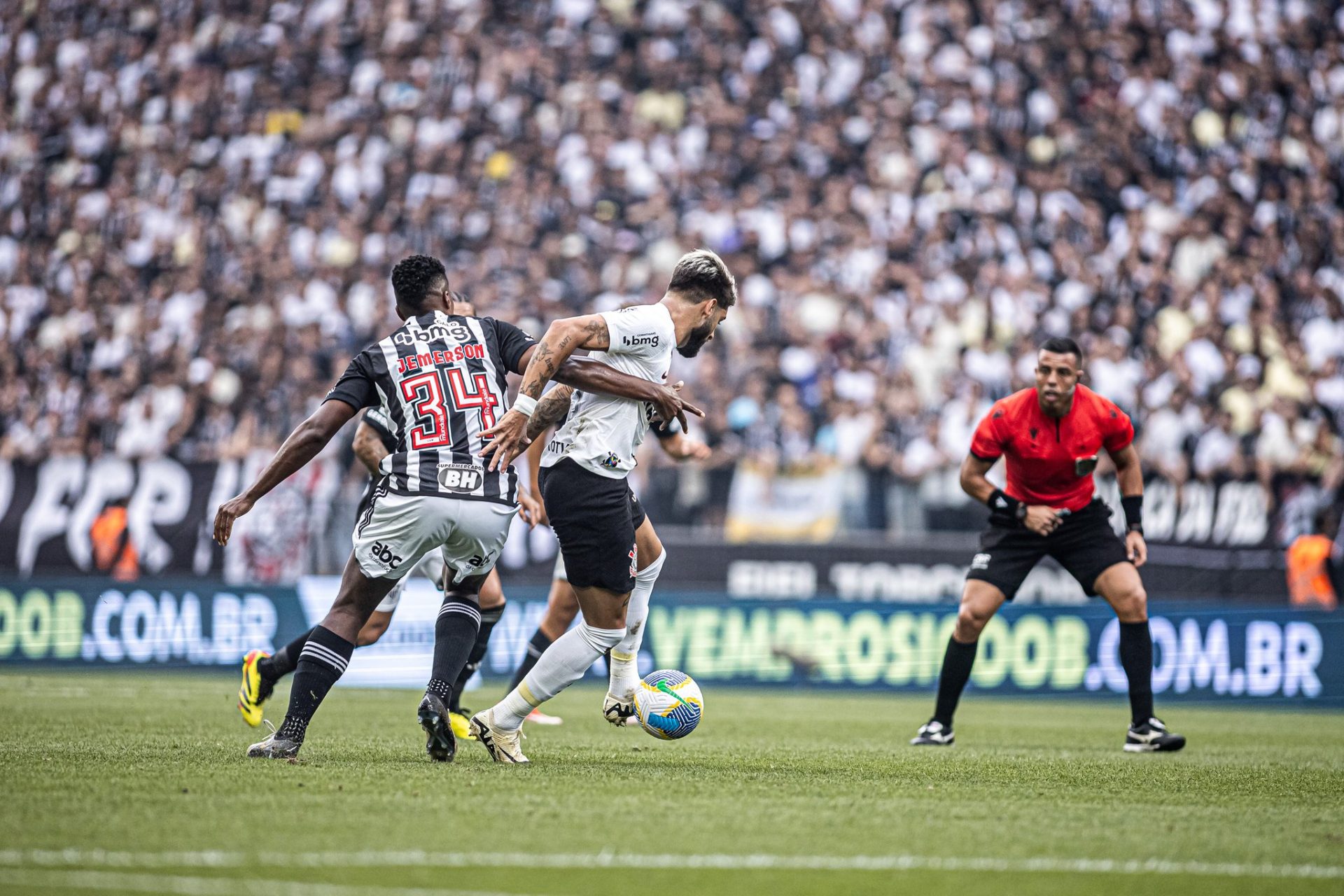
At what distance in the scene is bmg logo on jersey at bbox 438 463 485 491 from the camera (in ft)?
22.4

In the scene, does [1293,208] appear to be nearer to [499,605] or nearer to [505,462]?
[499,605]

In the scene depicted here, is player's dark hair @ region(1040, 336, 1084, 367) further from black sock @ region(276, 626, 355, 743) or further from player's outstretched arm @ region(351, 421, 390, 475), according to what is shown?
black sock @ region(276, 626, 355, 743)

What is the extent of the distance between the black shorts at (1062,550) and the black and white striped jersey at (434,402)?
3979 millimetres

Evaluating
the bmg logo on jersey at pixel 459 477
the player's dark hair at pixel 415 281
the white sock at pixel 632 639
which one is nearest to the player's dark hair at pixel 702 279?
the player's dark hair at pixel 415 281

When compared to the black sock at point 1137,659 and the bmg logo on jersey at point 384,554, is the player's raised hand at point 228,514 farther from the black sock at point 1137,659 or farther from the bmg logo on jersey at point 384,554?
the black sock at point 1137,659

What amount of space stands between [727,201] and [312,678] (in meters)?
14.9

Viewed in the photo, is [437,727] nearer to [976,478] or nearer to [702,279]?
[702,279]

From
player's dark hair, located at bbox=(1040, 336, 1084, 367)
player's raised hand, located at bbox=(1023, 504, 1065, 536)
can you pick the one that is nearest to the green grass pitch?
player's raised hand, located at bbox=(1023, 504, 1065, 536)

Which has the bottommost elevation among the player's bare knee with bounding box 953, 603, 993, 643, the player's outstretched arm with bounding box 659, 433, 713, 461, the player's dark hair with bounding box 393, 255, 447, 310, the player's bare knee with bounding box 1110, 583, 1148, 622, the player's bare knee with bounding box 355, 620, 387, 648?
the player's bare knee with bounding box 355, 620, 387, 648

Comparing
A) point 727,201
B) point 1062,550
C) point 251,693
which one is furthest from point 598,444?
point 727,201

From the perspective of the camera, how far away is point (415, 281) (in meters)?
7.14

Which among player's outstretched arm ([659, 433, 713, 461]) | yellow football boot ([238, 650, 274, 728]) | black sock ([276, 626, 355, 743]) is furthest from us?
player's outstretched arm ([659, 433, 713, 461])

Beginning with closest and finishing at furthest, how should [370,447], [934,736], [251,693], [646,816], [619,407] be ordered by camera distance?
1. [646,816]
2. [619,407]
3. [251,693]
4. [370,447]
5. [934,736]

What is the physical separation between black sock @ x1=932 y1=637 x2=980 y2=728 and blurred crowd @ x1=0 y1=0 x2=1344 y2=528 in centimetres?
659
